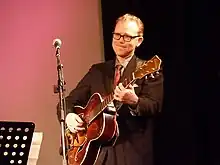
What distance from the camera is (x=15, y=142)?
8.38 feet

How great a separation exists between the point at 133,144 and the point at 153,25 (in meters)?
0.99

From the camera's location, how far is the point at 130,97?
2676mm

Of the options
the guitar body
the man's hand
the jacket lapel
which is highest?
the jacket lapel

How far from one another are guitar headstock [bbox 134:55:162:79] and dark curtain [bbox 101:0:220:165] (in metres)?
0.85

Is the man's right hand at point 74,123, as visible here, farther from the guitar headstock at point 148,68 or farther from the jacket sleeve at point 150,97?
the guitar headstock at point 148,68

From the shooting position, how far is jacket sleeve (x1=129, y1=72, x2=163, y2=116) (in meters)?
2.76

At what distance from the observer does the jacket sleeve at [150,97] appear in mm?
2756

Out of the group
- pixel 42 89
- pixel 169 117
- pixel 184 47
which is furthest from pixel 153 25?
pixel 42 89

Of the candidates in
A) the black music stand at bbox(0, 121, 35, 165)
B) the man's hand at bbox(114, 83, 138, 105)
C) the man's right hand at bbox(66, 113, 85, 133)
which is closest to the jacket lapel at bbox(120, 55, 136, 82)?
the man's hand at bbox(114, 83, 138, 105)

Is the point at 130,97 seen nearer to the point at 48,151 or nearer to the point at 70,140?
the point at 70,140

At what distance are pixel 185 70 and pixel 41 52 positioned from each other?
102 centimetres

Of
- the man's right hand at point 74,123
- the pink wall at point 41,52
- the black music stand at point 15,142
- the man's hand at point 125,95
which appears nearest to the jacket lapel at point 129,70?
the man's hand at point 125,95

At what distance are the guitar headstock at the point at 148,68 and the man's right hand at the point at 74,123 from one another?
1.54 feet

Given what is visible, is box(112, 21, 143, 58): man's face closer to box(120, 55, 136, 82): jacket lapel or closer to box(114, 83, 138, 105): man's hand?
box(120, 55, 136, 82): jacket lapel
